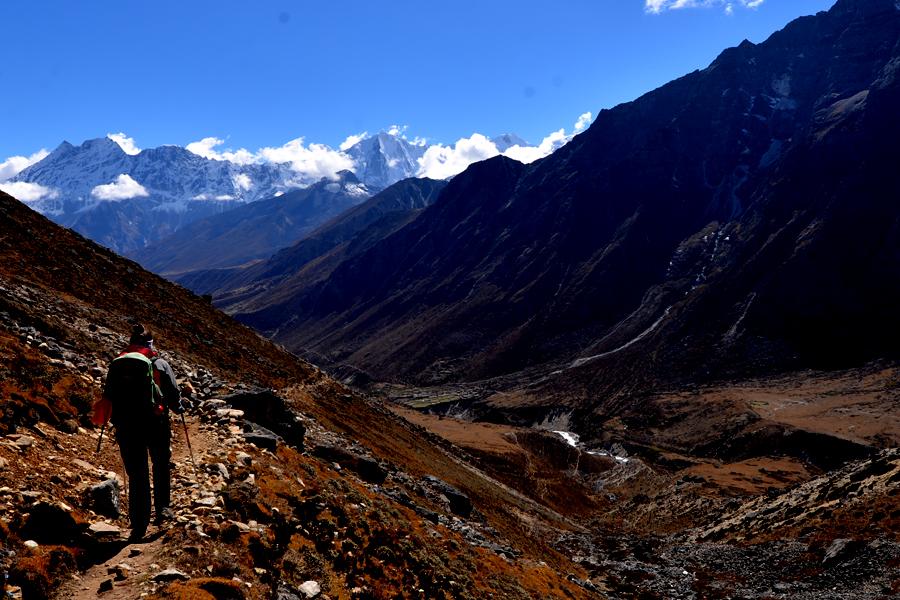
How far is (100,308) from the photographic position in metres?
38.5

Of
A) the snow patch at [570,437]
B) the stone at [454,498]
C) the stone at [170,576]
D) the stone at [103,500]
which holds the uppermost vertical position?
the stone at [103,500]

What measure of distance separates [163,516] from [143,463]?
115 cm

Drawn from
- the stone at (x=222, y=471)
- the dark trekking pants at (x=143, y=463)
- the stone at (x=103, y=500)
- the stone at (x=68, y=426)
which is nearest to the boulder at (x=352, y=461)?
the stone at (x=222, y=471)

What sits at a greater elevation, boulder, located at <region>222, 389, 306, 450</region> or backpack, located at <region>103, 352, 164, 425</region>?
backpack, located at <region>103, 352, 164, 425</region>

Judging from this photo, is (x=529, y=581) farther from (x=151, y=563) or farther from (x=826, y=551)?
(x=826, y=551)

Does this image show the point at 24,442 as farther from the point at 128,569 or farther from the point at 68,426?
the point at 128,569

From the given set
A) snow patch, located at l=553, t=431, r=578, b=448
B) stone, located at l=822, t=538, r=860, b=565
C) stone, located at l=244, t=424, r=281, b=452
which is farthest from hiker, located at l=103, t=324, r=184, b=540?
snow patch, located at l=553, t=431, r=578, b=448

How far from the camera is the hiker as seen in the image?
36.3ft

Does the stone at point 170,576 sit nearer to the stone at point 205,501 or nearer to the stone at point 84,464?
the stone at point 205,501

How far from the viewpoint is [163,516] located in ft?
38.1

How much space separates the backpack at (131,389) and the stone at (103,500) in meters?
1.37

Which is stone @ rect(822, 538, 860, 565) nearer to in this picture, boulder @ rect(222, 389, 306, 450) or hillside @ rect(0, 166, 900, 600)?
hillside @ rect(0, 166, 900, 600)

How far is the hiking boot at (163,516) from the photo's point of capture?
11562mm

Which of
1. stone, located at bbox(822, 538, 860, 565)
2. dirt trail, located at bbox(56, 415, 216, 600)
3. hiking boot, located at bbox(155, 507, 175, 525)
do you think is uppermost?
hiking boot, located at bbox(155, 507, 175, 525)
